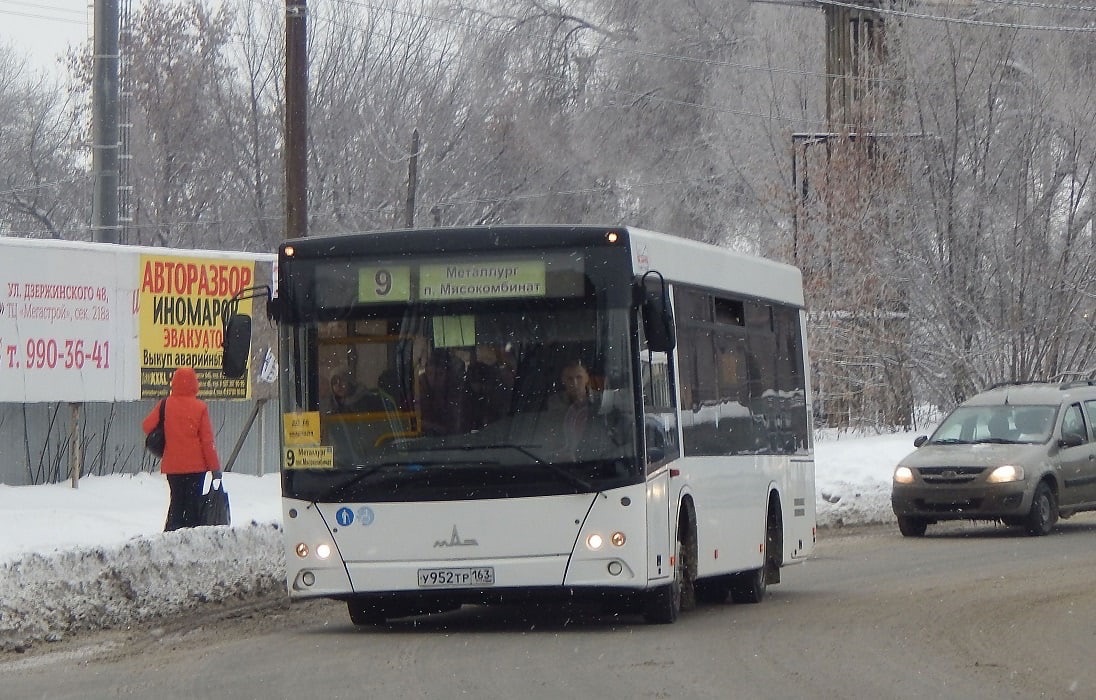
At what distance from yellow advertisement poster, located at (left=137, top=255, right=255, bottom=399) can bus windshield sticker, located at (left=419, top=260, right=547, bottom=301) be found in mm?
8002

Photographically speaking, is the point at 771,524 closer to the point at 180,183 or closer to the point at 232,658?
the point at 232,658

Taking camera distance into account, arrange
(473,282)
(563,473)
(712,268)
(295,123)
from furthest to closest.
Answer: (295,123)
(712,268)
(473,282)
(563,473)

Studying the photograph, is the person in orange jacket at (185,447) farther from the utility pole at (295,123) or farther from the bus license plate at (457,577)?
the utility pole at (295,123)

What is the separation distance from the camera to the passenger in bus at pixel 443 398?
37.9 ft

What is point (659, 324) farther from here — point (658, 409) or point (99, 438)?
point (99, 438)

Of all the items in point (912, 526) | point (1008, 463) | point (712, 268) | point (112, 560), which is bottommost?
point (912, 526)

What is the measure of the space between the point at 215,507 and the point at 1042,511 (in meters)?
10.1

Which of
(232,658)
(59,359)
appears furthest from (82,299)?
(232,658)

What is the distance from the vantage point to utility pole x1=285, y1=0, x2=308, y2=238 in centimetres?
1931

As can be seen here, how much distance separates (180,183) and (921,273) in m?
21.5

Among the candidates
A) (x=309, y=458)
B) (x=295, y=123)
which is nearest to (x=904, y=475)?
(x=295, y=123)

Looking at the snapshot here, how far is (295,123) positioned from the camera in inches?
762

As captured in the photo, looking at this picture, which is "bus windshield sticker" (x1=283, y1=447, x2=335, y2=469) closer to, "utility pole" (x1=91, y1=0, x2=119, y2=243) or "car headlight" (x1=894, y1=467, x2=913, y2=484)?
"utility pole" (x1=91, y1=0, x2=119, y2=243)

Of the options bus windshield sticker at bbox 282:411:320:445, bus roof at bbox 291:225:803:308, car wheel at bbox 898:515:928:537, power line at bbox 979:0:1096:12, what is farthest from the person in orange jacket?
power line at bbox 979:0:1096:12
